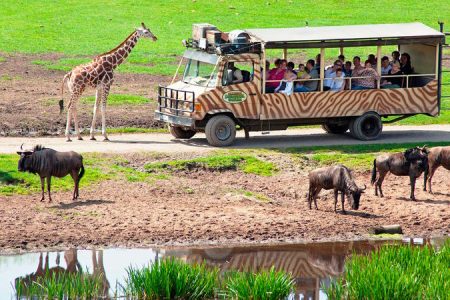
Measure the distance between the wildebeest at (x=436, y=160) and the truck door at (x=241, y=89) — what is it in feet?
16.3

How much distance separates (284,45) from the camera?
1207 inches

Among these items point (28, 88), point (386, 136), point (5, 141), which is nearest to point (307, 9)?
point (28, 88)

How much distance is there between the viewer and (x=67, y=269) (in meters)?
22.0

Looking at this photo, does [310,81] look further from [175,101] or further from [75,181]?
[75,181]

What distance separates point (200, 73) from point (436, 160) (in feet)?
22.3

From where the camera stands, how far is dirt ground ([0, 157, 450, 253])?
2392 centimetres

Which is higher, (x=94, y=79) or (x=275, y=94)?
(x=94, y=79)

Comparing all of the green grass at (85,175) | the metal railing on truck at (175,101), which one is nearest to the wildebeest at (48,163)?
the green grass at (85,175)

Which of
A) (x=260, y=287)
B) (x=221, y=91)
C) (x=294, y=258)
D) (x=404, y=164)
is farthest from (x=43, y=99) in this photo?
(x=260, y=287)

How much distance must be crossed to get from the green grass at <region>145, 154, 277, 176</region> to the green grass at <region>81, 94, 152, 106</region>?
26.1 ft

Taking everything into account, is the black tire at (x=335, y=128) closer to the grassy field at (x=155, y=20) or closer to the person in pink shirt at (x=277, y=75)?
the person in pink shirt at (x=277, y=75)

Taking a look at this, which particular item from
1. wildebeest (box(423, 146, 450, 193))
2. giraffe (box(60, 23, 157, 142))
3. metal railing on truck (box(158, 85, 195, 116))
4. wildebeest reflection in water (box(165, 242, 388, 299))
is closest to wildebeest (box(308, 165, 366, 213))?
wildebeest reflection in water (box(165, 242, 388, 299))

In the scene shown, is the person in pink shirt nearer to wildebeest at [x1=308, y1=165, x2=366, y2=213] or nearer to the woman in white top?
the woman in white top

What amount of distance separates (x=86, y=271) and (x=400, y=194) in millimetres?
8794
